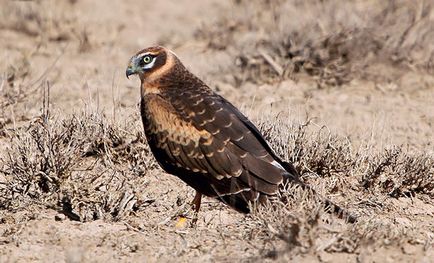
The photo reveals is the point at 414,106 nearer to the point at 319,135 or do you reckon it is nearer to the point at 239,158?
the point at 319,135

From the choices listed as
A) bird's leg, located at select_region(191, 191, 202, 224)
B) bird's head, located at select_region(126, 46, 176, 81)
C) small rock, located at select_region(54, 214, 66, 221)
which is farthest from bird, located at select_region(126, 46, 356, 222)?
small rock, located at select_region(54, 214, 66, 221)

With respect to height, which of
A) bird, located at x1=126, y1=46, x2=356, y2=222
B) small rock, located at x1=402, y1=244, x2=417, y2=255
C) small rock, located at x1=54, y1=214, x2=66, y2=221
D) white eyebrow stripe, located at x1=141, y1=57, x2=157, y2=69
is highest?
white eyebrow stripe, located at x1=141, y1=57, x2=157, y2=69

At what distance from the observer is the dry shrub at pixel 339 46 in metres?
10.3

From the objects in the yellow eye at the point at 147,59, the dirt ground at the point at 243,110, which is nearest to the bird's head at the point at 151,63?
the yellow eye at the point at 147,59

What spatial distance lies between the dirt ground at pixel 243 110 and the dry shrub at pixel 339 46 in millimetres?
22

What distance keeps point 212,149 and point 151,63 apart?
1.26 metres

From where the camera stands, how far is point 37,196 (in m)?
6.96

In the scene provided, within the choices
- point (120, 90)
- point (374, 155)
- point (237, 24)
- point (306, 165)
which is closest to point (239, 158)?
point (306, 165)

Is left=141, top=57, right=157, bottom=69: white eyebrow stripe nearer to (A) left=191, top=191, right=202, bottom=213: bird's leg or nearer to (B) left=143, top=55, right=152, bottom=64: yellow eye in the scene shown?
(B) left=143, top=55, right=152, bottom=64: yellow eye

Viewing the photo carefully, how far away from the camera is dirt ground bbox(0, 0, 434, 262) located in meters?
A: 6.15

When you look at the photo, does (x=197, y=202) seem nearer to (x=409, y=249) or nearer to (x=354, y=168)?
(x=354, y=168)

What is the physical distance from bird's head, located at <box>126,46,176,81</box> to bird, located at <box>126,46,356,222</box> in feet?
1.16

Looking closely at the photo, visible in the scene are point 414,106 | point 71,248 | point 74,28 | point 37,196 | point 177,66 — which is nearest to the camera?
point 71,248

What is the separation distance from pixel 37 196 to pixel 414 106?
4.60m
